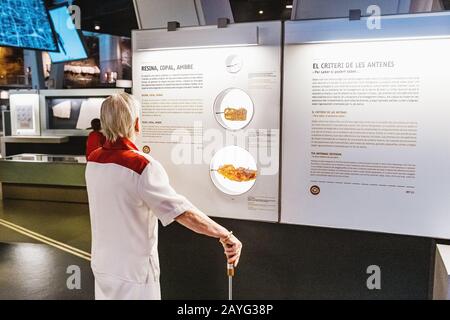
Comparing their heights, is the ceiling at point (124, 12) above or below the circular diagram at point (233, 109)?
above

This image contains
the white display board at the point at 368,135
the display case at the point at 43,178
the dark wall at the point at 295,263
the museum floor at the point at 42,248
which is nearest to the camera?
the white display board at the point at 368,135

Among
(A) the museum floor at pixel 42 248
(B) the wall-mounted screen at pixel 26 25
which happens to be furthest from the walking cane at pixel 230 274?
(B) the wall-mounted screen at pixel 26 25

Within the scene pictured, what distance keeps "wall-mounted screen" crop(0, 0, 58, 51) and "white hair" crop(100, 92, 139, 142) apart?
311cm

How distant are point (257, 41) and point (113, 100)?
1145 millimetres

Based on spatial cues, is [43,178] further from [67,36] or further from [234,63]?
[234,63]

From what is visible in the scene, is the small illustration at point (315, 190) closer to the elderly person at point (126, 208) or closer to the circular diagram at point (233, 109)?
the circular diagram at point (233, 109)

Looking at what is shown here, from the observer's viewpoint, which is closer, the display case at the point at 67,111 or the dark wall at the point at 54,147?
the display case at the point at 67,111

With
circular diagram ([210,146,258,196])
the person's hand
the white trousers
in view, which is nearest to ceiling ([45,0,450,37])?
circular diagram ([210,146,258,196])

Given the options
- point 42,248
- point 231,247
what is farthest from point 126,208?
point 42,248

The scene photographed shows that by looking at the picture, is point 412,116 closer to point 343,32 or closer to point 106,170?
point 343,32

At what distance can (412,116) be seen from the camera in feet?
8.29

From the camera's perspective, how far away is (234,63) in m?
2.91

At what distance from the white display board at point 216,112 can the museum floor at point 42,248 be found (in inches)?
67.7

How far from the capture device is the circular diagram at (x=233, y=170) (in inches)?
116
